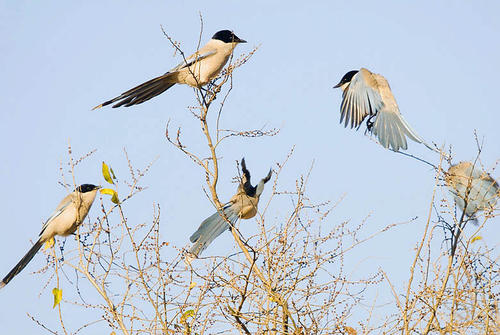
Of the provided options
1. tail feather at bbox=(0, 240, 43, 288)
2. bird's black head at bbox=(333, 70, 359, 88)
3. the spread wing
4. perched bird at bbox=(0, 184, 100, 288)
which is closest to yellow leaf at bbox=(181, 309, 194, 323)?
perched bird at bbox=(0, 184, 100, 288)

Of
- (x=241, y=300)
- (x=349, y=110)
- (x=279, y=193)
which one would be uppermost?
(x=349, y=110)

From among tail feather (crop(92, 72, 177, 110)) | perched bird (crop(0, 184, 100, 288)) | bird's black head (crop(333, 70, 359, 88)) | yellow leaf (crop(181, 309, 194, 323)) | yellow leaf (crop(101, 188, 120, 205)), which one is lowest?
yellow leaf (crop(181, 309, 194, 323))

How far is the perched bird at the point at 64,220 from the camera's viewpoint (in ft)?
14.2

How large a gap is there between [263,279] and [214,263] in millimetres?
260

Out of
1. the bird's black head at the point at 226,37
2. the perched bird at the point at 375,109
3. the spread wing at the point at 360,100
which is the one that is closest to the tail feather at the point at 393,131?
the perched bird at the point at 375,109

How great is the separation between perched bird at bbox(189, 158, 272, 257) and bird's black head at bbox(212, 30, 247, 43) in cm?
75

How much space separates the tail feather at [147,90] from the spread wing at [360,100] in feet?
5.50

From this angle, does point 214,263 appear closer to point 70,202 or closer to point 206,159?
point 206,159

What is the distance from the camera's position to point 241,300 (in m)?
3.03

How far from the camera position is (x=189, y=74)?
13.9 ft

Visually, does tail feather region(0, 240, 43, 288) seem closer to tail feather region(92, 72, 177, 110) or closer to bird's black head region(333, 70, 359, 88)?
tail feather region(92, 72, 177, 110)

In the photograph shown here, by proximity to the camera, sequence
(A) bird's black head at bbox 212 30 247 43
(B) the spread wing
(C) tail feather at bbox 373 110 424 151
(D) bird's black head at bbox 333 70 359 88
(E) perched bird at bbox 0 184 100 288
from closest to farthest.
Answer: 1. (E) perched bird at bbox 0 184 100 288
2. (A) bird's black head at bbox 212 30 247 43
3. (C) tail feather at bbox 373 110 424 151
4. (B) the spread wing
5. (D) bird's black head at bbox 333 70 359 88

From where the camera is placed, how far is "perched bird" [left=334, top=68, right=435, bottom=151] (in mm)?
4863

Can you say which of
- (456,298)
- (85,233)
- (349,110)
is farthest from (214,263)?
(349,110)
